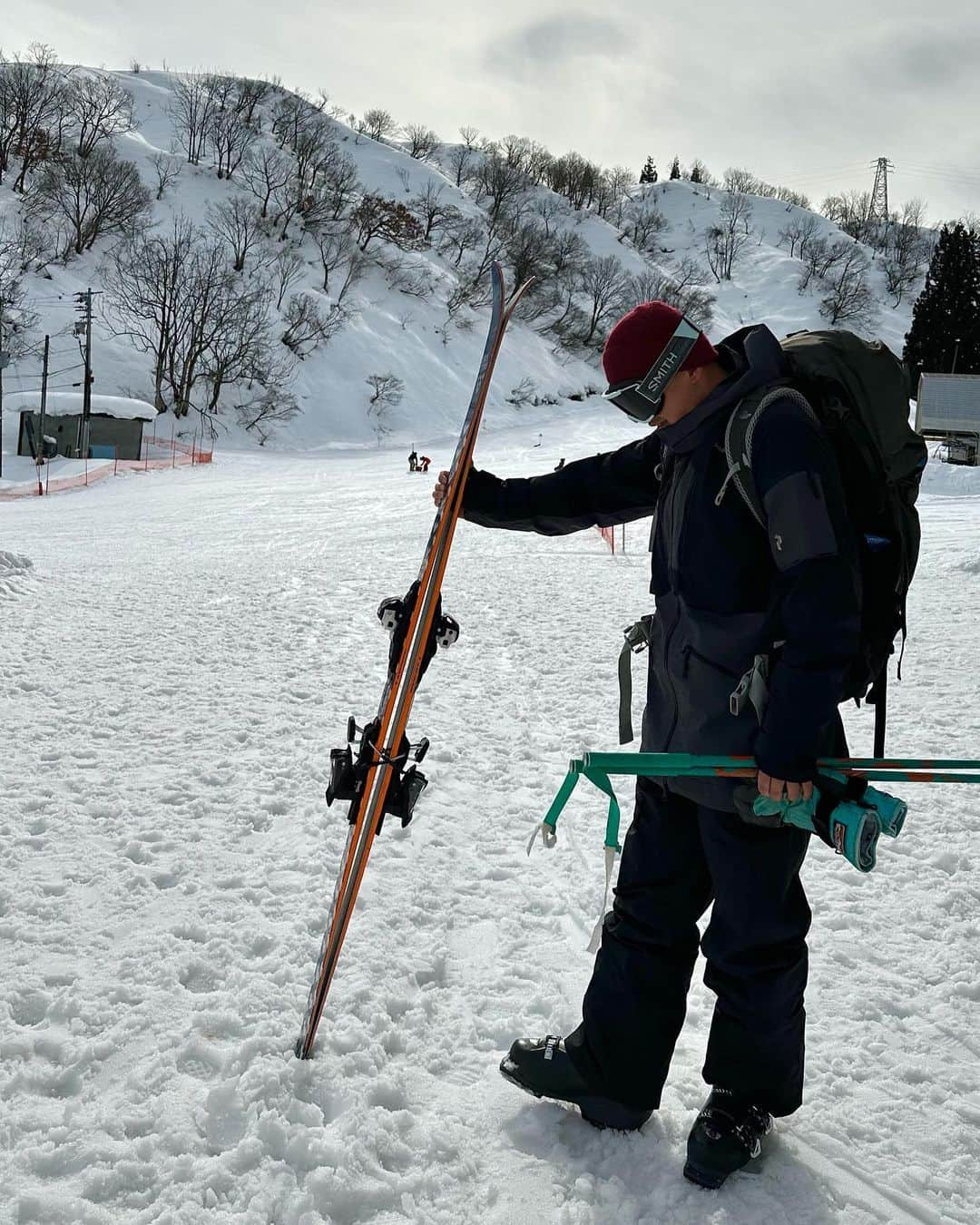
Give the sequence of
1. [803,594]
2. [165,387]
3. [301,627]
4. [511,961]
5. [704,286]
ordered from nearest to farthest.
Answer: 1. [803,594]
2. [511,961]
3. [301,627]
4. [165,387]
5. [704,286]

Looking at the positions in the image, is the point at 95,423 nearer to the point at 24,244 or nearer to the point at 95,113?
the point at 24,244

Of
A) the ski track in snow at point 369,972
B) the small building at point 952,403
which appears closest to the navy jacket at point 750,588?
the ski track in snow at point 369,972

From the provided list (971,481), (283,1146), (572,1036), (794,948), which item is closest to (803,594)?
(794,948)

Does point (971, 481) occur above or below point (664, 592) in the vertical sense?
above

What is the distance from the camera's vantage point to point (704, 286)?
94.7 meters

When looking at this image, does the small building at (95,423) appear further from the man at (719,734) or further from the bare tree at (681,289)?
the bare tree at (681,289)

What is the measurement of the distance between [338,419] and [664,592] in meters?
51.9

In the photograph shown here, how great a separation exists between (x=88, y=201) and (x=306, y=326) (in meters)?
15.9

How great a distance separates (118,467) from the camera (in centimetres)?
3088

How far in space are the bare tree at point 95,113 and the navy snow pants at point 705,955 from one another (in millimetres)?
75825

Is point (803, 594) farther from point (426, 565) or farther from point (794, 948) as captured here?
point (426, 565)

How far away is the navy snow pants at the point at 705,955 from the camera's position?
86.4 inches

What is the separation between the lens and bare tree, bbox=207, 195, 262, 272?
60781mm

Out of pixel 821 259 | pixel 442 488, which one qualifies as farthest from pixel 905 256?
pixel 442 488
